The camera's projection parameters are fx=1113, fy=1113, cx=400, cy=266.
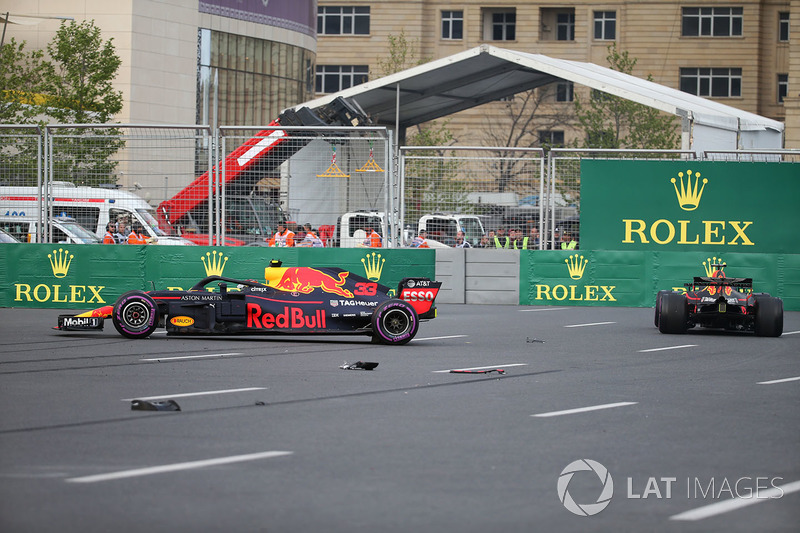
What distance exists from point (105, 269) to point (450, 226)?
6445 millimetres

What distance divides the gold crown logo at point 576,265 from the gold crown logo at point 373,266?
3744mm

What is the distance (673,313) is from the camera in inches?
616

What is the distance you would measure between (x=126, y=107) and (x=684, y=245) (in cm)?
2898

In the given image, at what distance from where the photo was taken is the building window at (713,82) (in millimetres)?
58844

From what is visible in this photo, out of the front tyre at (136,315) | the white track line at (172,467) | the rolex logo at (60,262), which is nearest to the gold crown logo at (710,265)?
the front tyre at (136,315)

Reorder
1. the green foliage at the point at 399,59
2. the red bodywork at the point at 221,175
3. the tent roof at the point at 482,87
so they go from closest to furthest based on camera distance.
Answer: the red bodywork at the point at 221,175 → the tent roof at the point at 482,87 → the green foliage at the point at 399,59

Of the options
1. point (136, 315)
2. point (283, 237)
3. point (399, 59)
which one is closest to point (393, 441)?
point (136, 315)

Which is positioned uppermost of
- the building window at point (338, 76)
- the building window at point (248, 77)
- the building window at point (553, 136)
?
the building window at point (338, 76)

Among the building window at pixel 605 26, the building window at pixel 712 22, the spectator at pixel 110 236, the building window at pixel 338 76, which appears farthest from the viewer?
the building window at pixel 338 76

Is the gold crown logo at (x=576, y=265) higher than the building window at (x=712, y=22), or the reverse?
the building window at (x=712, y=22)

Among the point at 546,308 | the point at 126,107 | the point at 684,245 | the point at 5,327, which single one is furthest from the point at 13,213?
the point at 126,107

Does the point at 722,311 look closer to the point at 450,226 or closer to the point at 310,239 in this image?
the point at 450,226

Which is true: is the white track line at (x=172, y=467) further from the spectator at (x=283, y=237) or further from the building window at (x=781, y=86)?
the building window at (x=781, y=86)

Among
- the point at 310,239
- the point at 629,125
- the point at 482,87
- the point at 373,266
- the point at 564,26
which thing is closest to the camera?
the point at 373,266
